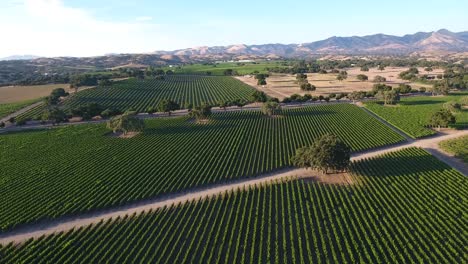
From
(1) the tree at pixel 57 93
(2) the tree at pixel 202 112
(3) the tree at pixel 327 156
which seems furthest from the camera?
(1) the tree at pixel 57 93

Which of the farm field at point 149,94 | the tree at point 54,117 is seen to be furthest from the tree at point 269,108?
the tree at point 54,117

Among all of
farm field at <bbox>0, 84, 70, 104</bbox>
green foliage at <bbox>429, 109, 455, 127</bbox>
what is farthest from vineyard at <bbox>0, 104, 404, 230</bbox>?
farm field at <bbox>0, 84, 70, 104</bbox>

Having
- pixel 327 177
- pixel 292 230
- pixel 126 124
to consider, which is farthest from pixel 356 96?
pixel 292 230

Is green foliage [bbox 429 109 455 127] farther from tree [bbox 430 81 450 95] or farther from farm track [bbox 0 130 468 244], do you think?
tree [bbox 430 81 450 95]

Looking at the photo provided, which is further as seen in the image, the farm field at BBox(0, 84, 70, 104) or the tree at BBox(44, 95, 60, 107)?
the farm field at BBox(0, 84, 70, 104)

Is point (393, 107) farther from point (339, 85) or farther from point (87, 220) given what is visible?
point (87, 220)

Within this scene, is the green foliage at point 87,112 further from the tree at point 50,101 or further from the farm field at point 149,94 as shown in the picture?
the tree at point 50,101

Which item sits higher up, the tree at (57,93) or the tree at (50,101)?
the tree at (57,93)
